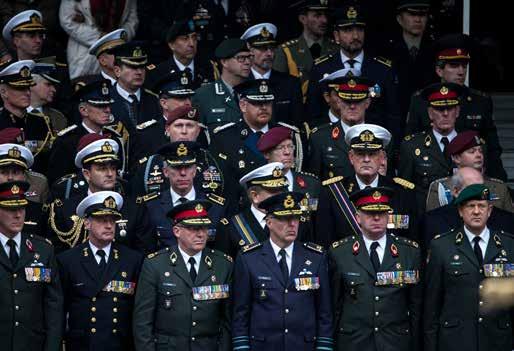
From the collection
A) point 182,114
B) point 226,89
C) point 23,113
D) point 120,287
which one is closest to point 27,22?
point 23,113

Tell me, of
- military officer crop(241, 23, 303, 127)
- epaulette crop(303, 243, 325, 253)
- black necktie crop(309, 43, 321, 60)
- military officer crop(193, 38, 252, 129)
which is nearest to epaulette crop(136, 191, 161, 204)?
epaulette crop(303, 243, 325, 253)

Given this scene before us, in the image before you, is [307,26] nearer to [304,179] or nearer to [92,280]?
[304,179]

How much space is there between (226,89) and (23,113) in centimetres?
225

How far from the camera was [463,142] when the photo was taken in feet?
51.3

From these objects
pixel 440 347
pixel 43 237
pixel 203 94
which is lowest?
pixel 440 347

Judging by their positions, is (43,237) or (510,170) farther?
(510,170)

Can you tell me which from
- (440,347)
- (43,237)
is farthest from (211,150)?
(440,347)

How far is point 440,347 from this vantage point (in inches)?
573

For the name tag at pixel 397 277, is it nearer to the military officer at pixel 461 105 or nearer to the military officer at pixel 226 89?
the military officer at pixel 461 105

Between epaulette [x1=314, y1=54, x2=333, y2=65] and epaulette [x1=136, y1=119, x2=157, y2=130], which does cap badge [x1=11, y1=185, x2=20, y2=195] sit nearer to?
epaulette [x1=136, y1=119, x2=157, y2=130]

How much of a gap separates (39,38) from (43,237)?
3925 mm

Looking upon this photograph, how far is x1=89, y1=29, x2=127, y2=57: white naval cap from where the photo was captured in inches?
706

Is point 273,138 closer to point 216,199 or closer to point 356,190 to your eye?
point 216,199

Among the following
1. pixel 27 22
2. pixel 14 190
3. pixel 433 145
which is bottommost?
pixel 14 190
